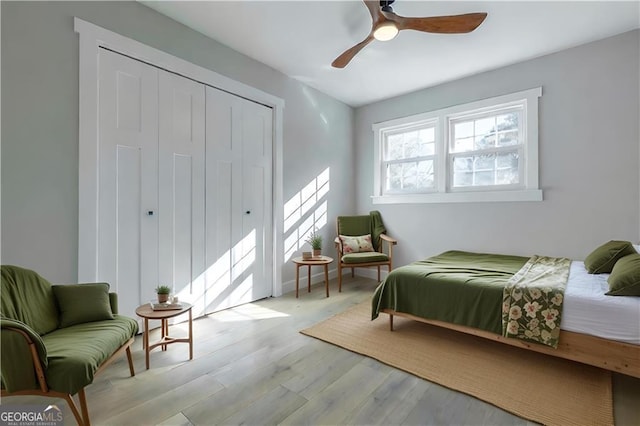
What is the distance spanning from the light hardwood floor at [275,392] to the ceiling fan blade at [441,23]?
92.5 inches


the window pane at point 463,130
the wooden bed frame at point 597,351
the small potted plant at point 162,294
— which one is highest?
the window pane at point 463,130

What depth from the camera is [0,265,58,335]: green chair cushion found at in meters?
1.56

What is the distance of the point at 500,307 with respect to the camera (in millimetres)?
2066

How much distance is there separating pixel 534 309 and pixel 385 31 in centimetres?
211

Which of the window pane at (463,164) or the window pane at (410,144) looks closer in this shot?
the window pane at (463,164)

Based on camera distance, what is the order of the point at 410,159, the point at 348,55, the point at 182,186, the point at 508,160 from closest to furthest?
the point at 348,55 < the point at 182,186 < the point at 508,160 < the point at 410,159

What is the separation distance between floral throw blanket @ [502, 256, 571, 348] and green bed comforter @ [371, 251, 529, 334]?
66mm

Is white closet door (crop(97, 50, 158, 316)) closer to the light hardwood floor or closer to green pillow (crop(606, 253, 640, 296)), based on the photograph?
the light hardwood floor

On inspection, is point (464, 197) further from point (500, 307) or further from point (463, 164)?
point (500, 307)

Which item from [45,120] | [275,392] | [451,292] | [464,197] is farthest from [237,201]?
[464,197]

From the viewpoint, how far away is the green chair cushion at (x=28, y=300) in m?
1.56

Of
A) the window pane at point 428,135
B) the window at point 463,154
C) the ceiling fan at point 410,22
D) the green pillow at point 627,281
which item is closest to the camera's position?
the green pillow at point 627,281

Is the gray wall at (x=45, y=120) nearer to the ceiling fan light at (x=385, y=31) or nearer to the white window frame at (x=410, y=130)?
the ceiling fan light at (x=385, y=31)

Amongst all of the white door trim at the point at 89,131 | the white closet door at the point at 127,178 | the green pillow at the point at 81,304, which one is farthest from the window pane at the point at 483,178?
the green pillow at the point at 81,304
